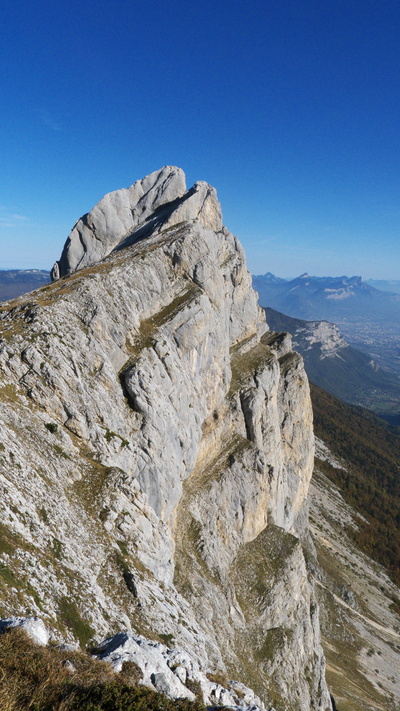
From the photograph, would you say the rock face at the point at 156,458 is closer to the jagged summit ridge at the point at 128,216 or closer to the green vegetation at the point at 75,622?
the green vegetation at the point at 75,622

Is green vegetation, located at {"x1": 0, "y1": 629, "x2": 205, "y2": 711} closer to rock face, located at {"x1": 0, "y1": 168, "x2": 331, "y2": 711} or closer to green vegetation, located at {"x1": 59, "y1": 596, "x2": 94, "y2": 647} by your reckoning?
rock face, located at {"x1": 0, "y1": 168, "x2": 331, "y2": 711}

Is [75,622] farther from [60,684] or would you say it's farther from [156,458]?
[156,458]

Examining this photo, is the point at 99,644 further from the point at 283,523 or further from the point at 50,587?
the point at 283,523

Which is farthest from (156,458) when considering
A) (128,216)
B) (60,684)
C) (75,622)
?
(128,216)

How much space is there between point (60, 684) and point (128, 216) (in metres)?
92.2

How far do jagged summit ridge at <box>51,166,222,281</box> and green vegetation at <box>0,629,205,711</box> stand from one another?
76.6 m

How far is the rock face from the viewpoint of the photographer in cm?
2519

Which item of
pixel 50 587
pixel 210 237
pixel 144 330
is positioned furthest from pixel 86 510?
pixel 210 237

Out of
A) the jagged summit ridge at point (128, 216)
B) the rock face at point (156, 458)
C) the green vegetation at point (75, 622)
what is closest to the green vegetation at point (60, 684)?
the rock face at point (156, 458)

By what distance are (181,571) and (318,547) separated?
96.2 m

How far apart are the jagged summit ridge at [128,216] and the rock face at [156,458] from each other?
0.50m

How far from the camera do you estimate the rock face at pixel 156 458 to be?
82.6 ft

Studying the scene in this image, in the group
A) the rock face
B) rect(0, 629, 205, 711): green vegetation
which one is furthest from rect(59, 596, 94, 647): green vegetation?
rect(0, 629, 205, 711): green vegetation

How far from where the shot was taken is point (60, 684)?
12.1 metres
